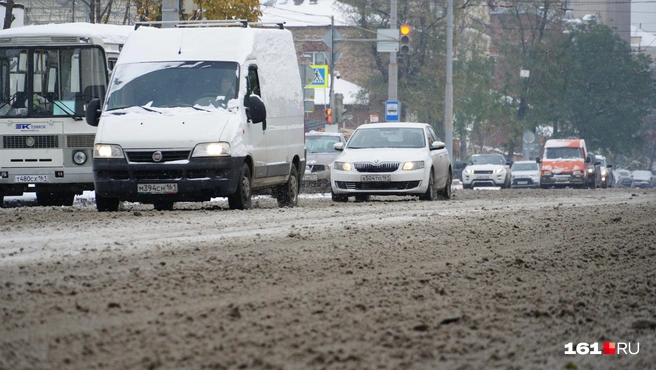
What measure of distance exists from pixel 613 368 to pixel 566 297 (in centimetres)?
219

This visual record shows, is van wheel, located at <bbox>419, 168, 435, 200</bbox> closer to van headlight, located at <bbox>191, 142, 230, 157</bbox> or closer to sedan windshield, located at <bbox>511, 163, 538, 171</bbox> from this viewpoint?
van headlight, located at <bbox>191, 142, 230, 157</bbox>

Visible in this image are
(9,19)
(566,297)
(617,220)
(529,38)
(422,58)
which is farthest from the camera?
(529,38)

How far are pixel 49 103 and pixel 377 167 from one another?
5569 mm

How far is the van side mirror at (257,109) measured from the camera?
16797mm

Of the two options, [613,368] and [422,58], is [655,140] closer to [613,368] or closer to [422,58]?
[422,58]

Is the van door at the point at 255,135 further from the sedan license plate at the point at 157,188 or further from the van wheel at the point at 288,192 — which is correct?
the van wheel at the point at 288,192

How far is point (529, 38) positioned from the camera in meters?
86.2

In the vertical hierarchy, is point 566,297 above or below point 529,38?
below

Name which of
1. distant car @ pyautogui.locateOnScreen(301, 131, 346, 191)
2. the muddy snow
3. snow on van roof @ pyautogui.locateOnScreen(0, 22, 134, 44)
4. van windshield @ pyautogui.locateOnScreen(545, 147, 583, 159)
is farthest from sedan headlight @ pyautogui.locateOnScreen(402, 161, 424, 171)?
van windshield @ pyautogui.locateOnScreen(545, 147, 583, 159)

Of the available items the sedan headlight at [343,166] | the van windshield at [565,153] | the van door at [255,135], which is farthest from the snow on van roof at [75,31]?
the van windshield at [565,153]

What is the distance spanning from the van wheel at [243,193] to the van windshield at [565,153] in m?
37.2

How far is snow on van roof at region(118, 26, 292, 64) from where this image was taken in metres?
17.3

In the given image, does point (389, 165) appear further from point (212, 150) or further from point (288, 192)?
point (212, 150)

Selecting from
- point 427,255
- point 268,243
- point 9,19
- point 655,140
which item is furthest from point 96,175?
point 655,140
